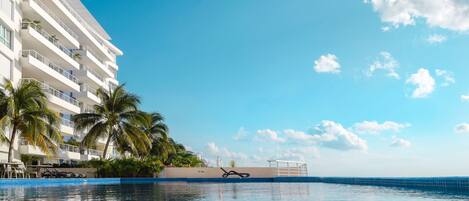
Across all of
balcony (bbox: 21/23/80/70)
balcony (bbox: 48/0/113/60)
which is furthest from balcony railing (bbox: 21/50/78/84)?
balcony (bbox: 48/0/113/60)

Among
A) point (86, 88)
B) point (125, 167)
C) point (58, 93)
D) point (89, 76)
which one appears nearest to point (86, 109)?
point (86, 88)

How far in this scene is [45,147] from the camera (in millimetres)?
27203

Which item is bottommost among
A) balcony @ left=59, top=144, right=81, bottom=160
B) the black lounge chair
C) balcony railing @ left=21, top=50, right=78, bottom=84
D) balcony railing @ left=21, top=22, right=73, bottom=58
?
the black lounge chair

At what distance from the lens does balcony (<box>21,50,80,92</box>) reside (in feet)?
111

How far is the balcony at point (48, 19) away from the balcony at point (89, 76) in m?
2.67

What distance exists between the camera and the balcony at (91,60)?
46.4 meters

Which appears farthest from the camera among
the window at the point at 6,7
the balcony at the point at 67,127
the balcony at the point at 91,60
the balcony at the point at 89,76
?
the balcony at the point at 91,60

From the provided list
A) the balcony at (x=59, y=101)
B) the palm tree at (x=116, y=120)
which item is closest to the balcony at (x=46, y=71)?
the balcony at (x=59, y=101)

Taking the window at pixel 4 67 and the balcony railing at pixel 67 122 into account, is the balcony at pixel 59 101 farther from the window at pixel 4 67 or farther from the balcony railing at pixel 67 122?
the window at pixel 4 67

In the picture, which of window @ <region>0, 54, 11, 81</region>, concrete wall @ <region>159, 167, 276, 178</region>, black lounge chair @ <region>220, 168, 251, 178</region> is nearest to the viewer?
window @ <region>0, 54, 11, 81</region>

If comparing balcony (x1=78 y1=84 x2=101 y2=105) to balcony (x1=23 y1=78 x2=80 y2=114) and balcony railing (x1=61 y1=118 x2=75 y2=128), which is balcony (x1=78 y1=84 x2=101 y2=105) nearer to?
balcony (x1=23 y1=78 x2=80 y2=114)

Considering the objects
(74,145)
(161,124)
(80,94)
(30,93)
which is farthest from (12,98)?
(161,124)

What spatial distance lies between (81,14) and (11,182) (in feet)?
102

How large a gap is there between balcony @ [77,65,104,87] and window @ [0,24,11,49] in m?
13.5
